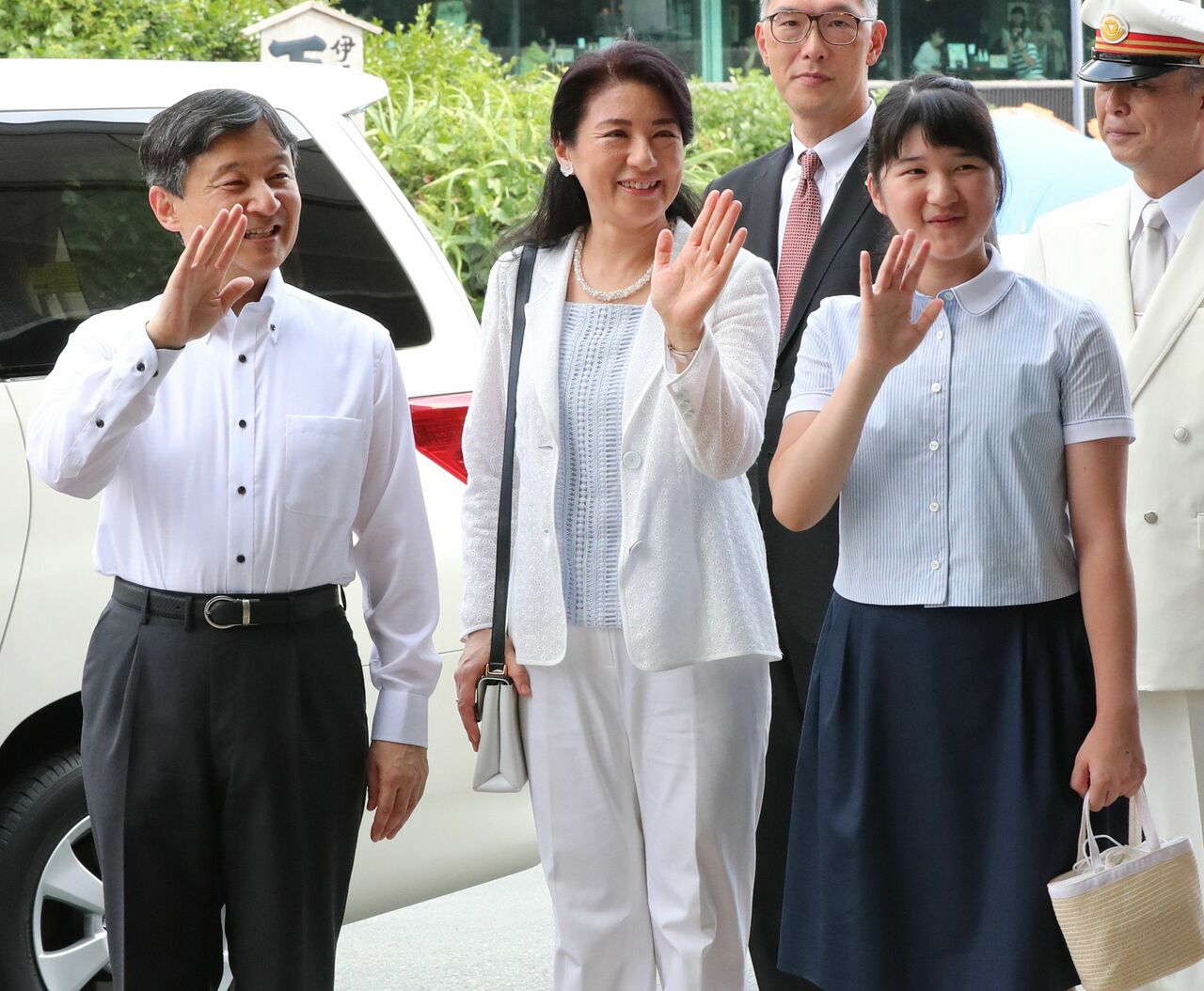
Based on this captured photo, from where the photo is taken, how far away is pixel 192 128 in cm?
243

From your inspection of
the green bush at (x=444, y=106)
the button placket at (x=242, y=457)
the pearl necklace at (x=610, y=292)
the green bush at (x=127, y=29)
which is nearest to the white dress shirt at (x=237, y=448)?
the button placket at (x=242, y=457)

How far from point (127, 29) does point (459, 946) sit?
5.46 meters

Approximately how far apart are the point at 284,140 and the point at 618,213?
566 millimetres

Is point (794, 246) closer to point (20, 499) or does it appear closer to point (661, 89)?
point (661, 89)

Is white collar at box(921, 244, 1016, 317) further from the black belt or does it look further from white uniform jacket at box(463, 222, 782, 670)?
the black belt

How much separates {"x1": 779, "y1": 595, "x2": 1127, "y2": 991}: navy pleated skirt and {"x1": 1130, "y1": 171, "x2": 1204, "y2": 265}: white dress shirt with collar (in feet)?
3.86

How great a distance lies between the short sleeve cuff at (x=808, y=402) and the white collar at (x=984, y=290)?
26 cm

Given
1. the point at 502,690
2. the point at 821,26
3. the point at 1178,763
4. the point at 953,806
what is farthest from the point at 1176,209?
the point at 502,690

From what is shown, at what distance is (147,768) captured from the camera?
7.80 ft

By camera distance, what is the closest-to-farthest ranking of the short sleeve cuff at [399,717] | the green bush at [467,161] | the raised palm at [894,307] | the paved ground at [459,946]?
the raised palm at [894,307] < the short sleeve cuff at [399,717] < the paved ground at [459,946] < the green bush at [467,161]

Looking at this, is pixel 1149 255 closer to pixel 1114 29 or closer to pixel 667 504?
pixel 1114 29

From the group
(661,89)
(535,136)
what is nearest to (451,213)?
(535,136)

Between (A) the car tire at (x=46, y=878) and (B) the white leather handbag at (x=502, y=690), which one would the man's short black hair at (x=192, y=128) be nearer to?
(B) the white leather handbag at (x=502, y=690)

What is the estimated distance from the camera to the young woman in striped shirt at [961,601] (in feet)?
7.95
